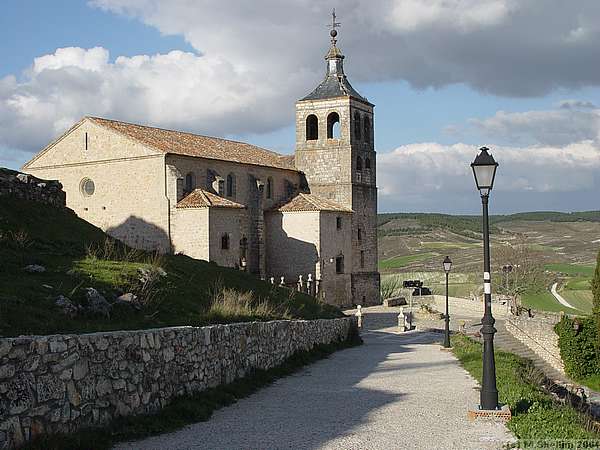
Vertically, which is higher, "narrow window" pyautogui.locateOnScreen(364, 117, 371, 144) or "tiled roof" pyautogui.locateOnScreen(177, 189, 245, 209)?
"narrow window" pyautogui.locateOnScreen(364, 117, 371, 144)

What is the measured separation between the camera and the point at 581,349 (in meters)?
29.4

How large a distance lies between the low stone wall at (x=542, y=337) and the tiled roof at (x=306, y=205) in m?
15.8

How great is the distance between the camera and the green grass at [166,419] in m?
7.86

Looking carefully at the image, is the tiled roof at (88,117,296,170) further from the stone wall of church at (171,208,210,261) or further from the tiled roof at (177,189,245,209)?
the stone wall of church at (171,208,210,261)

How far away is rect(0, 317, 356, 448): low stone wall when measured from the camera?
7.50 meters

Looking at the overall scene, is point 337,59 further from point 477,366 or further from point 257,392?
point 257,392

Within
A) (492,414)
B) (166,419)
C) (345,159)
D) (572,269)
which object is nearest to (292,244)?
(345,159)

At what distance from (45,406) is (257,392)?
241 inches

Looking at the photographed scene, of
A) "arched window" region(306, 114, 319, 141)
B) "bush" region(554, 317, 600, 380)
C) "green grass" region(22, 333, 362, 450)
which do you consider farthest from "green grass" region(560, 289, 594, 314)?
"green grass" region(22, 333, 362, 450)

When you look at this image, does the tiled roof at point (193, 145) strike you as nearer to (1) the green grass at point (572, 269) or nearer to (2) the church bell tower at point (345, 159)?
(2) the church bell tower at point (345, 159)

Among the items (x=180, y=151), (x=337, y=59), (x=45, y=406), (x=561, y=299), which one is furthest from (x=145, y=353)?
(x=561, y=299)

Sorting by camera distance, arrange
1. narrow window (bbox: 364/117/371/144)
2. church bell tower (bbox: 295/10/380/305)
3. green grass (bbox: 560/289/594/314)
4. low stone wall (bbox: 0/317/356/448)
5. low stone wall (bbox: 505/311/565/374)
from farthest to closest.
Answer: green grass (bbox: 560/289/594/314), narrow window (bbox: 364/117/371/144), church bell tower (bbox: 295/10/380/305), low stone wall (bbox: 505/311/565/374), low stone wall (bbox: 0/317/356/448)

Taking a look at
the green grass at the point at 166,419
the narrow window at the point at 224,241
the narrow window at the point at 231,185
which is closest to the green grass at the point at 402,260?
the narrow window at the point at 231,185

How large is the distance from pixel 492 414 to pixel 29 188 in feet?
45.3
